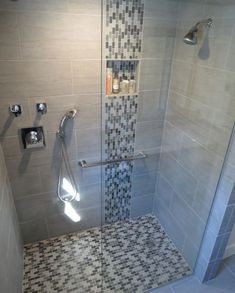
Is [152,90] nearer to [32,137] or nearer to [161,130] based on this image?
[161,130]

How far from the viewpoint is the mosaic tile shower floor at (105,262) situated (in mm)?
1864

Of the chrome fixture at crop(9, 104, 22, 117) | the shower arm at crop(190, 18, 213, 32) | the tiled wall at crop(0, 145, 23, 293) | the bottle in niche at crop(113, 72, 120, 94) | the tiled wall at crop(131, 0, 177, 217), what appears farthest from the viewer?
the bottle in niche at crop(113, 72, 120, 94)

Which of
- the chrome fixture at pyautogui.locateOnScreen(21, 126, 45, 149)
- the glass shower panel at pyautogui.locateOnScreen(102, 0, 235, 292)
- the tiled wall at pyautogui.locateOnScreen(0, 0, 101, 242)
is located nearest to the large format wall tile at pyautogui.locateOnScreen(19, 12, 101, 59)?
the tiled wall at pyautogui.locateOnScreen(0, 0, 101, 242)

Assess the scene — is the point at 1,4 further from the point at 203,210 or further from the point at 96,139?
the point at 203,210

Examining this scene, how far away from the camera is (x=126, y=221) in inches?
97.3

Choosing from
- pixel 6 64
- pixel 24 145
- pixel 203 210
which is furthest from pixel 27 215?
pixel 203 210

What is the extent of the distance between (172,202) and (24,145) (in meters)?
1.43

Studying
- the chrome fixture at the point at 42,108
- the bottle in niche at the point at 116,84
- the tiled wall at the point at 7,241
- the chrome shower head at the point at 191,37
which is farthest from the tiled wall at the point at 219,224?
the tiled wall at the point at 7,241

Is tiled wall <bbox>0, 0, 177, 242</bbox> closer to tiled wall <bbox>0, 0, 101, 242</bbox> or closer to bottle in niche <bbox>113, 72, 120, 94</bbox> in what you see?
tiled wall <bbox>0, 0, 101, 242</bbox>

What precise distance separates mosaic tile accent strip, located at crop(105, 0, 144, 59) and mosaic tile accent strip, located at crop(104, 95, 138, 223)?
13.6 inches

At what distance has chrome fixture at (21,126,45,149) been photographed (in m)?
1.72

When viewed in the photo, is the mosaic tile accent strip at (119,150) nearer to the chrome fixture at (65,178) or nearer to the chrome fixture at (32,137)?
the chrome fixture at (65,178)

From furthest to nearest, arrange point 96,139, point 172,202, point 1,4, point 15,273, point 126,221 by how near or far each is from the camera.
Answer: point 126,221 < point 172,202 < point 96,139 < point 15,273 < point 1,4

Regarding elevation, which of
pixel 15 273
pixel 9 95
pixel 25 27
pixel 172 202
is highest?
pixel 25 27
